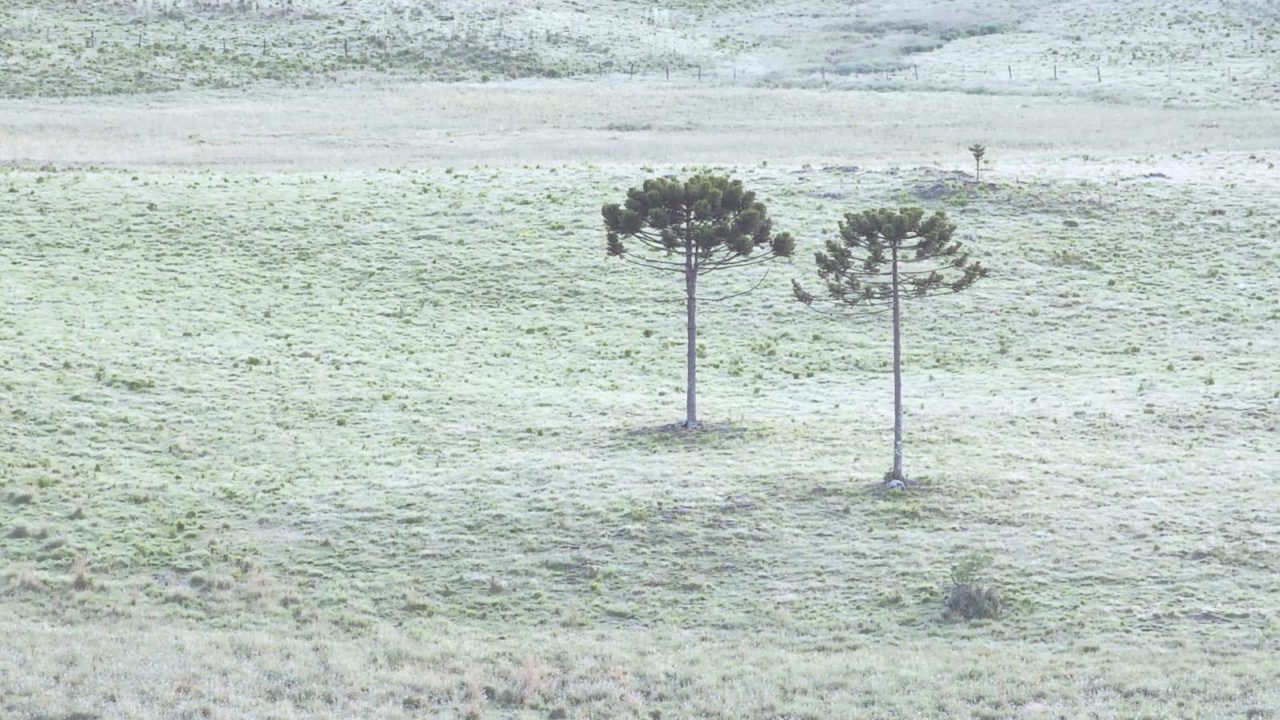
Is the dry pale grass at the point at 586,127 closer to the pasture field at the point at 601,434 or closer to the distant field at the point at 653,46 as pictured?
the pasture field at the point at 601,434

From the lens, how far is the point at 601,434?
3816cm

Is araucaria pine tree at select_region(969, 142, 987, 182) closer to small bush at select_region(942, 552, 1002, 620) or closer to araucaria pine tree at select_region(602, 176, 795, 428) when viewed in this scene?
araucaria pine tree at select_region(602, 176, 795, 428)

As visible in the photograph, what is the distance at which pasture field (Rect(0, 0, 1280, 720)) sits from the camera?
24.6 m

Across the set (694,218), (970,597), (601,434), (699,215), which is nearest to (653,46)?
(694,218)

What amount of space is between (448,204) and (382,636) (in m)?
37.1

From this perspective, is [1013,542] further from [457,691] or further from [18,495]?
[18,495]

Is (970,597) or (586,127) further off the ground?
(586,127)

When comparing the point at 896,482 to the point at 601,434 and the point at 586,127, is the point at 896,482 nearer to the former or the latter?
the point at 601,434

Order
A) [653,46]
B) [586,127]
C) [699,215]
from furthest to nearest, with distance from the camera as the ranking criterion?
[653,46]
[586,127]
[699,215]

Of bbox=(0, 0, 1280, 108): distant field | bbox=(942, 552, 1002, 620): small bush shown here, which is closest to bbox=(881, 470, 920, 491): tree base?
bbox=(942, 552, 1002, 620): small bush

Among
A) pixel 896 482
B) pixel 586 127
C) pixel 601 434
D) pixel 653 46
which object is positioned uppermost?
pixel 653 46

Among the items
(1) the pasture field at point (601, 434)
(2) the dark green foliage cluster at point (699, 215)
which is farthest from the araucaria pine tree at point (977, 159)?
(2) the dark green foliage cluster at point (699, 215)

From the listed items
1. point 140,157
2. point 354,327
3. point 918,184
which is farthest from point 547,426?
point 140,157

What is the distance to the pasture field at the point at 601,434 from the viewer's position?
24.6 meters
